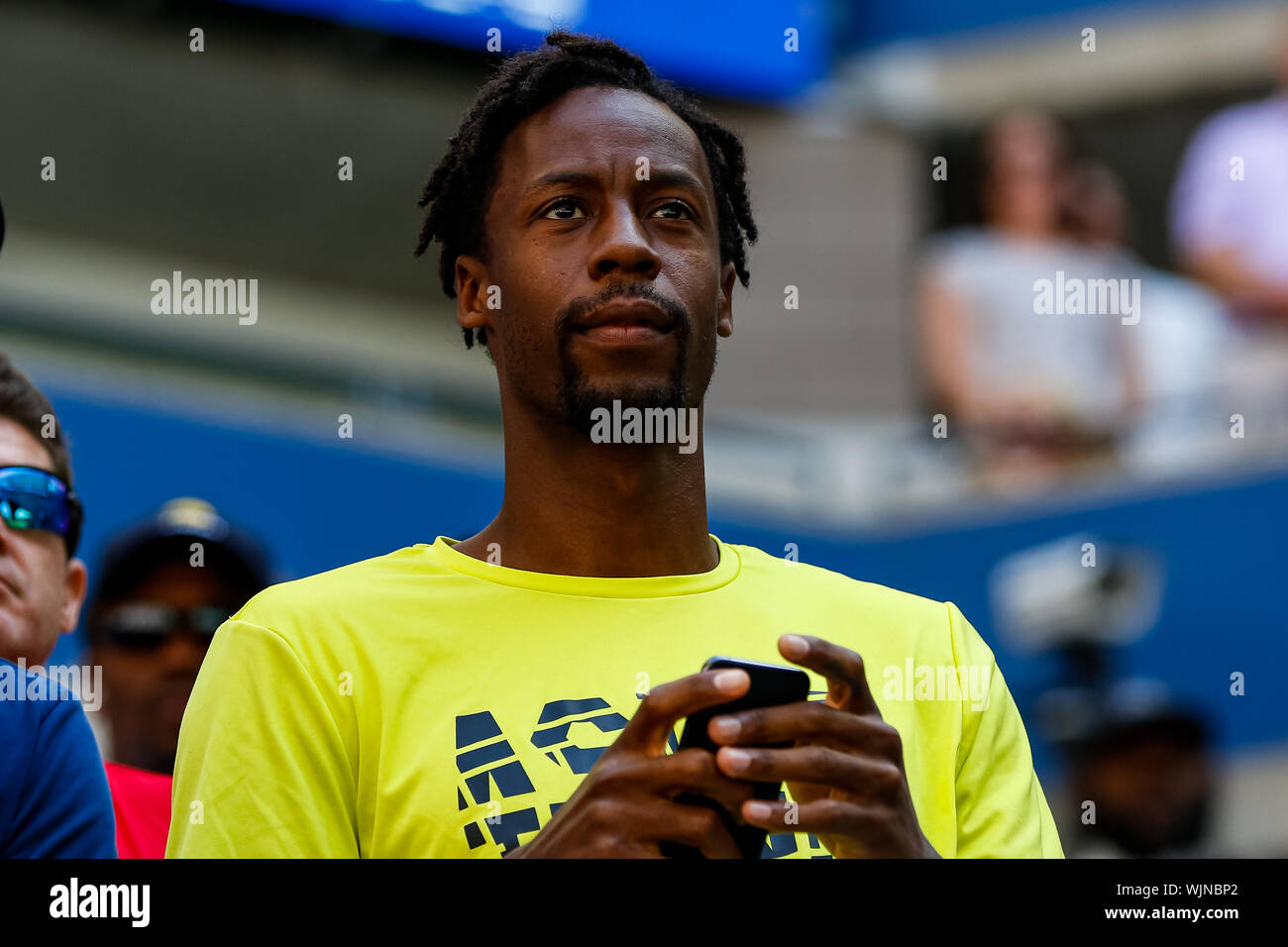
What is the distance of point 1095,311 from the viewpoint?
939 centimetres

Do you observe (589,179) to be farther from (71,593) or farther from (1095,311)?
(1095,311)

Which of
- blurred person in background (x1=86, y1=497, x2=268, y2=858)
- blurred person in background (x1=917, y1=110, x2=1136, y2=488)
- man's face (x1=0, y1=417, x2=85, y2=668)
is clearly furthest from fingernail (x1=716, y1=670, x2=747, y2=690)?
blurred person in background (x1=917, y1=110, x2=1136, y2=488)

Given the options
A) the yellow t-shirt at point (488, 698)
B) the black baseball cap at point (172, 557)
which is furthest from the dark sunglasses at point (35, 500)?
the black baseball cap at point (172, 557)

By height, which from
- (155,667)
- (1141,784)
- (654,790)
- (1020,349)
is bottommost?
(1141,784)

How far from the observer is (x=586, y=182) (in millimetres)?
2541

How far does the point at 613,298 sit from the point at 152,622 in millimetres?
1933

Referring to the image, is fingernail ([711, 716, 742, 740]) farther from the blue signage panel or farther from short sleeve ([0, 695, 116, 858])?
the blue signage panel

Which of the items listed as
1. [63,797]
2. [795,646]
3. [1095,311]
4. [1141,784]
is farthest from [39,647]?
[1095,311]

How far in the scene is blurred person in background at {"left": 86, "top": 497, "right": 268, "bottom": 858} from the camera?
3.81m

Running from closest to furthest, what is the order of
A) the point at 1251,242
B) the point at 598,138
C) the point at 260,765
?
1. the point at 260,765
2. the point at 598,138
3. the point at 1251,242

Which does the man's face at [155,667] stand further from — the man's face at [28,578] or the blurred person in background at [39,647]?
the man's face at [28,578]

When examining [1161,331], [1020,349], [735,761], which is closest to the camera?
[735,761]

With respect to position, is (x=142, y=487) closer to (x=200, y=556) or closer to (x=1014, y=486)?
(x=200, y=556)
